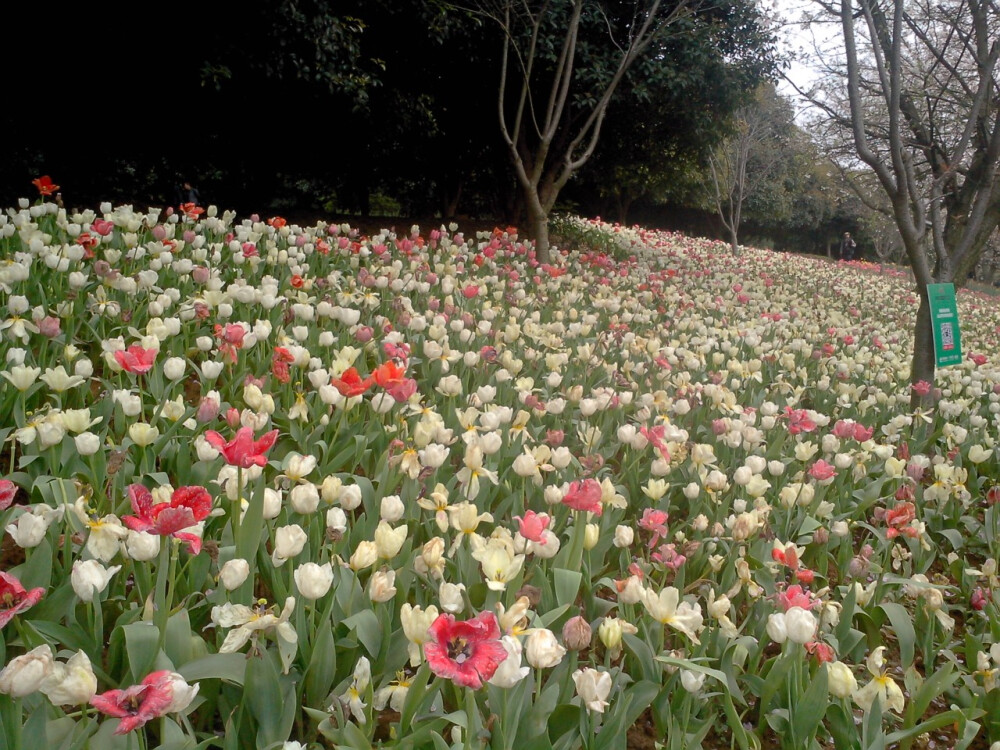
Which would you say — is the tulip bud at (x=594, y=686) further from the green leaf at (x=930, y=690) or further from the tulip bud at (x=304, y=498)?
the green leaf at (x=930, y=690)

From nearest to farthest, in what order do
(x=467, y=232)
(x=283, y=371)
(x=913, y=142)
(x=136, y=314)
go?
1. (x=283, y=371)
2. (x=136, y=314)
3. (x=913, y=142)
4. (x=467, y=232)

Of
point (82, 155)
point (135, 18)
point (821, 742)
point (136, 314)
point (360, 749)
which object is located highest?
point (135, 18)

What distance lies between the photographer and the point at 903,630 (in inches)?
72.6

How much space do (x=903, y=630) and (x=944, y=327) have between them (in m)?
2.78

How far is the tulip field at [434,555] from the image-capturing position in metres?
1.24

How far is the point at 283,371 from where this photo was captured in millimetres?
2357

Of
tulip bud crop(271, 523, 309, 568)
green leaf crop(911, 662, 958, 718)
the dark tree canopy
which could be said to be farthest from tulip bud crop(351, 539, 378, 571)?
the dark tree canopy

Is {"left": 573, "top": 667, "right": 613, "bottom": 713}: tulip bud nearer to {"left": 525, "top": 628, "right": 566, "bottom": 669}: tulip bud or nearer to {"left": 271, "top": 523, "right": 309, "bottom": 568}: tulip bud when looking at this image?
{"left": 525, "top": 628, "right": 566, "bottom": 669}: tulip bud

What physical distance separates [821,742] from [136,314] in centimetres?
301

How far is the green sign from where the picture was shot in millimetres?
4023

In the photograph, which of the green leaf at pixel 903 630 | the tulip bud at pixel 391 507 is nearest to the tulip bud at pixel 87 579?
the tulip bud at pixel 391 507

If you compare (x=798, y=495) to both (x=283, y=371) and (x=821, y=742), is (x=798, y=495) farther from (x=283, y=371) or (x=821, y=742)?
(x=283, y=371)

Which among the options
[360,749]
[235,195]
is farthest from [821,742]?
[235,195]

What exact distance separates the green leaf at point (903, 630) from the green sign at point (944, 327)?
2574 millimetres
